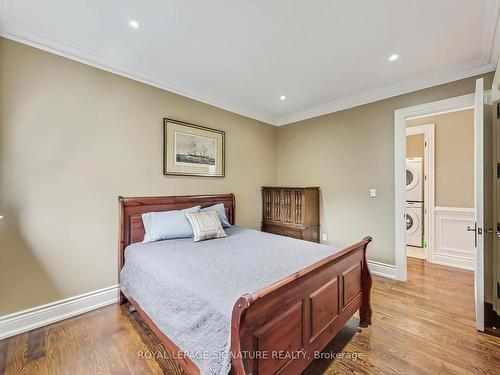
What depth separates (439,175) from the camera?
152 inches

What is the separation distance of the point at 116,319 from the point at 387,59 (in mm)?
3846

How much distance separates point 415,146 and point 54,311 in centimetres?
599

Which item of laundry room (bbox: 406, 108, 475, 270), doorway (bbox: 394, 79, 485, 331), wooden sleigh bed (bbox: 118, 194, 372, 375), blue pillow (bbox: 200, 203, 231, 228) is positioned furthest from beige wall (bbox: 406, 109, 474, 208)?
blue pillow (bbox: 200, 203, 231, 228)

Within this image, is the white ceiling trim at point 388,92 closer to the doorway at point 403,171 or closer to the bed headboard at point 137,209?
the doorway at point 403,171

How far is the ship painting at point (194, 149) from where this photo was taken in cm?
311

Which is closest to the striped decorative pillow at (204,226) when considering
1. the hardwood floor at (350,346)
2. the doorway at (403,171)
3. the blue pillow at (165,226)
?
the blue pillow at (165,226)

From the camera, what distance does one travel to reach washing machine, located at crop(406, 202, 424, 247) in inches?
181

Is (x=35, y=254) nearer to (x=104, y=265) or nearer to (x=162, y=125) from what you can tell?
(x=104, y=265)

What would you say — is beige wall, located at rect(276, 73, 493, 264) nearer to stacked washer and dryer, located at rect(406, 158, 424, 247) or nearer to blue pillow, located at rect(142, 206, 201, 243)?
stacked washer and dryer, located at rect(406, 158, 424, 247)

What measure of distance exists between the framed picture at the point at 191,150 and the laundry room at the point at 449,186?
3555mm

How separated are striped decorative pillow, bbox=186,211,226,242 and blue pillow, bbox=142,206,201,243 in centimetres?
8

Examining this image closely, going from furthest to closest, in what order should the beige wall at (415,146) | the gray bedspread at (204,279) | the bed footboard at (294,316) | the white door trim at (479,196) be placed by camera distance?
the beige wall at (415,146)
the white door trim at (479,196)
the gray bedspread at (204,279)
the bed footboard at (294,316)

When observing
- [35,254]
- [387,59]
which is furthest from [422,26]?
[35,254]

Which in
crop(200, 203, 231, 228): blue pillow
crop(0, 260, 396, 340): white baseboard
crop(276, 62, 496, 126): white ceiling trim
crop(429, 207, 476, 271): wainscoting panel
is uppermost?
crop(276, 62, 496, 126): white ceiling trim
